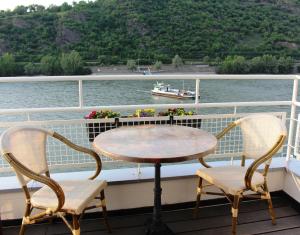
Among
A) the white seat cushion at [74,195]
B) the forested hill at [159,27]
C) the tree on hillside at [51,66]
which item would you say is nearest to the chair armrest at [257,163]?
the white seat cushion at [74,195]

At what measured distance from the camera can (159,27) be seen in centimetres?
1284

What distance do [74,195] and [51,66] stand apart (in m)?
3.59

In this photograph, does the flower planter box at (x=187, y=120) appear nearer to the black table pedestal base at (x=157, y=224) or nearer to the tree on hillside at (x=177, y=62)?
the black table pedestal base at (x=157, y=224)

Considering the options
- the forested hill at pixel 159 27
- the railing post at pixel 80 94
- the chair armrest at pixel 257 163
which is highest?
the forested hill at pixel 159 27

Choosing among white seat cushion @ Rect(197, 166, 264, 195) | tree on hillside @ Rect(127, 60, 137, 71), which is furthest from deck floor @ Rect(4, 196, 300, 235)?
tree on hillside @ Rect(127, 60, 137, 71)

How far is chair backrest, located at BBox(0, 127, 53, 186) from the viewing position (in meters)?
1.77

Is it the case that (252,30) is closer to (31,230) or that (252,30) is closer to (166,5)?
(166,5)

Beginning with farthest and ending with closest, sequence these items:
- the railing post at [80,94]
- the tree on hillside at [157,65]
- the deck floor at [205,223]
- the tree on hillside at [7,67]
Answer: the tree on hillside at [157,65], the tree on hillside at [7,67], the railing post at [80,94], the deck floor at [205,223]

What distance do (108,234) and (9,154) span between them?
37.5 inches

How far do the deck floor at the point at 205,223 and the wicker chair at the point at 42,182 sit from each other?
0.18 m

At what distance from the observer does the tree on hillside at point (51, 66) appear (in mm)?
4691

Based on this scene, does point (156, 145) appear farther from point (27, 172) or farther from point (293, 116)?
point (293, 116)

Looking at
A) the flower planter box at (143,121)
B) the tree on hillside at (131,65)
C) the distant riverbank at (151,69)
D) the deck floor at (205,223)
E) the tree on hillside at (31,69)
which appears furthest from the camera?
the tree on hillside at (131,65)

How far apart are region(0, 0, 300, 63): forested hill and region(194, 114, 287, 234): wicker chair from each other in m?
5.16
